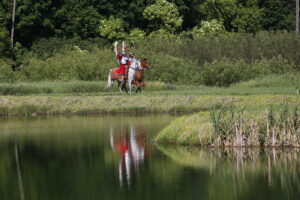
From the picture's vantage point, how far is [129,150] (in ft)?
83.0

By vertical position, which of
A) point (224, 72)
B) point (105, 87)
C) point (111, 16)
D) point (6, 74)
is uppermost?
point (111, 16)

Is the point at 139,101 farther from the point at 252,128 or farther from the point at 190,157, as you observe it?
the point at 252,128

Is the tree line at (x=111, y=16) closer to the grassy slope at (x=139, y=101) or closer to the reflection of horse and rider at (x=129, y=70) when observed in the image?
the reflection of horse and rider at (x=129, y=70)

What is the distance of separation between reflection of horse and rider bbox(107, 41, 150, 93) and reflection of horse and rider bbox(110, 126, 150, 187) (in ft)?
37.1

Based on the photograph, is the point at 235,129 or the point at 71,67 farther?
the point at 71,67

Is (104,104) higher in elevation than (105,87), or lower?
lower

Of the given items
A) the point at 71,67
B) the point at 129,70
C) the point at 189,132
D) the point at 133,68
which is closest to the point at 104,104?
the point at 133,68

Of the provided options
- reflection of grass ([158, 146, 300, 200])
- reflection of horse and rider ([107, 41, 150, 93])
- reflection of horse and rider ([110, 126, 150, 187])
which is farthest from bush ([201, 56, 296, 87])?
reflection of grass ([158, 146, 300, 200])

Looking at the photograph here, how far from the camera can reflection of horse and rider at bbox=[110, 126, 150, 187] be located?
2105cm

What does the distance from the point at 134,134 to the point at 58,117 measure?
9120mm

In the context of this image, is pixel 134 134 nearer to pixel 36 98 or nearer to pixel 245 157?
pixel 245 157

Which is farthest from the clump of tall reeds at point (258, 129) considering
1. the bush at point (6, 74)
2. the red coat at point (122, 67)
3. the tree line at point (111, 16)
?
the tree line at point (111, 16)

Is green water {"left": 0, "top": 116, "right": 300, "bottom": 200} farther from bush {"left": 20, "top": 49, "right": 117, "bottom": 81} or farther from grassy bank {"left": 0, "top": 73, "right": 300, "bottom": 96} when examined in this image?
bush {"left": 20, "top": 49, "right": 117, "bottom": 81}

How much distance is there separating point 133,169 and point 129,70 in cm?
2170
